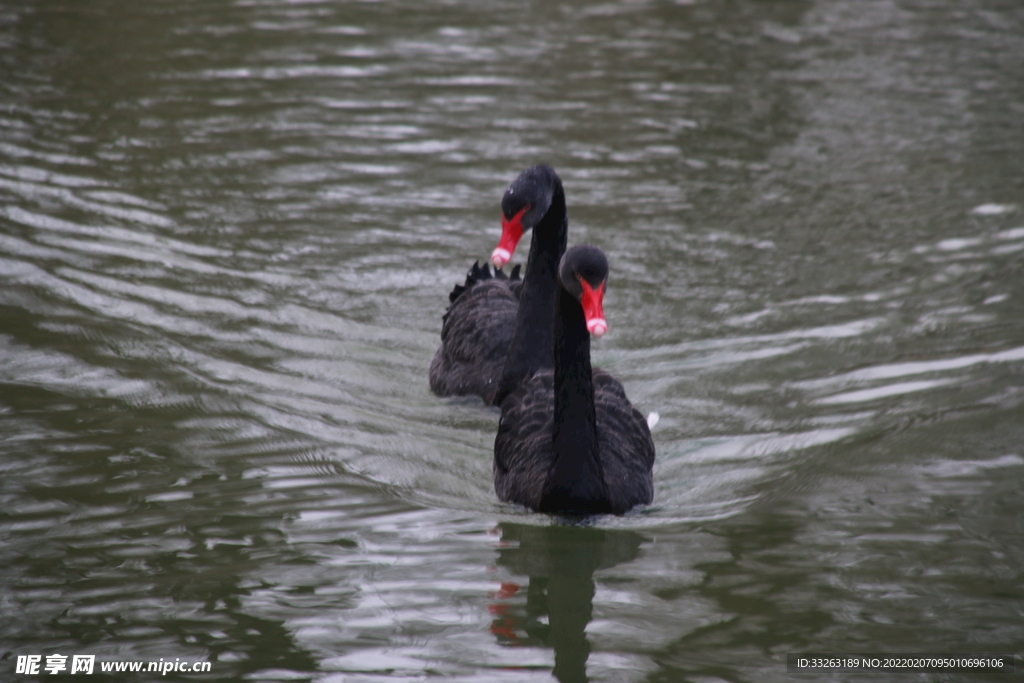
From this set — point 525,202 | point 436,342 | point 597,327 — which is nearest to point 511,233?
point 525,202

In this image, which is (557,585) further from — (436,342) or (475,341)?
(436,342)

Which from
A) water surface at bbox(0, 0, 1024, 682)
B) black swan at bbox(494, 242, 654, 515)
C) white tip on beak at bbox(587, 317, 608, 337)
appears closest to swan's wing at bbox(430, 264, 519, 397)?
water surface at bbox(0, 0, 1024, 682)

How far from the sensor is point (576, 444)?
15.5ft

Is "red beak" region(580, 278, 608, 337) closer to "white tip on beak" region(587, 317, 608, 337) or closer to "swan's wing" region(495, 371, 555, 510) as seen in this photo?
"white tip on beak" region(587, 317, 608, 337)

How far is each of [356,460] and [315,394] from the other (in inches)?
33.0

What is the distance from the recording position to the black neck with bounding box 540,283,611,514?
15.5 ft

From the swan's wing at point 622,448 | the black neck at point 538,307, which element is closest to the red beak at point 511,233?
the black neck at point 538,307

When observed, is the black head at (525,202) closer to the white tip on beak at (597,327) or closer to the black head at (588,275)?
the black head at (588,275)

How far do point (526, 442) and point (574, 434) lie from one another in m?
0.45

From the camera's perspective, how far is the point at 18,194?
8.63 m

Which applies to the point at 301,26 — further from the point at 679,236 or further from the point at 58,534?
the point at 58,534

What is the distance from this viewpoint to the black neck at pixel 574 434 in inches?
185

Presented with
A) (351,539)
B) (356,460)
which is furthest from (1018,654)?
(356,460)

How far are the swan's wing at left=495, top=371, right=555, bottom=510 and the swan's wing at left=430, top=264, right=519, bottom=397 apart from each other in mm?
617
